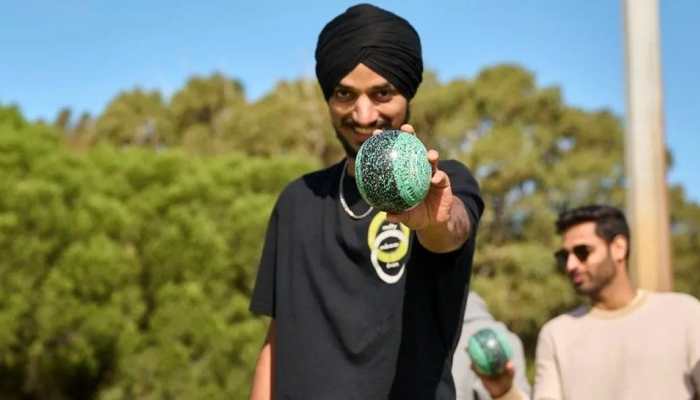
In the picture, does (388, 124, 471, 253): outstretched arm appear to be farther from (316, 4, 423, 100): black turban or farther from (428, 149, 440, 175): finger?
(316, 4, 423, 100): black turban

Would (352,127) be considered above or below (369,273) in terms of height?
above

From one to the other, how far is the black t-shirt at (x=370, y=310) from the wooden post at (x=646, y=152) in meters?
3.58

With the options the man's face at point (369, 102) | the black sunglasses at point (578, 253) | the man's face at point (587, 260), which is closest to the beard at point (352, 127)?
the man's face at point (369, 102)

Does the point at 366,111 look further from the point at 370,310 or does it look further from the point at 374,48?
the point at 370,310

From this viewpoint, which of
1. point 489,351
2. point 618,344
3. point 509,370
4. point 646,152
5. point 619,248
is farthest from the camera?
point 619,248

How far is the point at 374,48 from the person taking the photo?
7.74ft

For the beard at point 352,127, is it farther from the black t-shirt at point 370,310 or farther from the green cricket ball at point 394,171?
the green cricket ball at point 394,171

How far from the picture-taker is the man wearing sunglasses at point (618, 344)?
5102mm

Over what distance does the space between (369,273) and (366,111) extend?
0.37m

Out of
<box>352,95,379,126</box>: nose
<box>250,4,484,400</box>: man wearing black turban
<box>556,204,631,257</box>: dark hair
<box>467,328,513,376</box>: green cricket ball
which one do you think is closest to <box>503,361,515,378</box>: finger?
<box>467,328,513,376</box>: green cricket ball

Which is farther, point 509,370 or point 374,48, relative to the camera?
point 509,370

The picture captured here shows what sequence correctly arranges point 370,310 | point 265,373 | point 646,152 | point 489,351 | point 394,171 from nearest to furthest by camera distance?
point 394,171 < point 370,310 < point 265,373 < point 489,351 < point 646,152

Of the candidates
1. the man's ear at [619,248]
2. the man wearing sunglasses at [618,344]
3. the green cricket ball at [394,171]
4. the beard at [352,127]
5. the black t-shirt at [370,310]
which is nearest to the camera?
the green cricket ball at [394,171]

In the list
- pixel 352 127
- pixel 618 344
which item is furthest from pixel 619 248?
pixel 352 127
